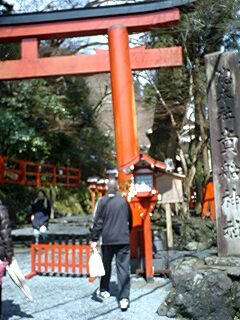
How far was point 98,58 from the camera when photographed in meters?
10.2

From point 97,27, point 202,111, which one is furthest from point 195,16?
point 202,111

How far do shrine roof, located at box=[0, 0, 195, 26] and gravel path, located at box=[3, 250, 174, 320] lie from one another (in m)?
5.70

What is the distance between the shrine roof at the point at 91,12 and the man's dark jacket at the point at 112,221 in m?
5.42

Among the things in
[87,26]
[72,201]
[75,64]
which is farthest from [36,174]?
[87,26]

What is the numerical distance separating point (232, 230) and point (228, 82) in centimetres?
199

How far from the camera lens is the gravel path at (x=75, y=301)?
18.1 feet

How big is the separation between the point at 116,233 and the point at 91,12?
19.6 feet

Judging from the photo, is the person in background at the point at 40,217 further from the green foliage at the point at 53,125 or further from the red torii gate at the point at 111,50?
the green foliage at the point at 53,125

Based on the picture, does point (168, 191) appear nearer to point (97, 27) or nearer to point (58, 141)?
point (97, 27)

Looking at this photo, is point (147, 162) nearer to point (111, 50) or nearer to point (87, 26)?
point (111, 50)

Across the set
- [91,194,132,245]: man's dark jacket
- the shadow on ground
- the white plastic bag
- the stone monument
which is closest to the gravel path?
the shadow on ground

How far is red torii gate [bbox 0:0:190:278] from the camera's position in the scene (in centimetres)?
951

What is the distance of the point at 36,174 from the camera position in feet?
62.0

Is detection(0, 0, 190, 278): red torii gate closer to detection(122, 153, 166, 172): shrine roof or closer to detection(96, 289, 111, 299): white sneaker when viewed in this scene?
detection(122, 153, 166, 172): shrine roof
